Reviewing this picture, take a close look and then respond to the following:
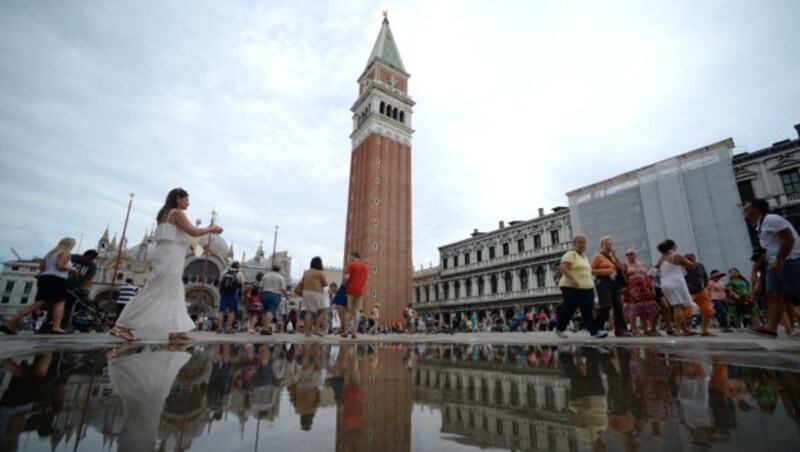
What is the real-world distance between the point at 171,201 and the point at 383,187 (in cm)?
3262

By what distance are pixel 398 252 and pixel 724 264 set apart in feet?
77.7

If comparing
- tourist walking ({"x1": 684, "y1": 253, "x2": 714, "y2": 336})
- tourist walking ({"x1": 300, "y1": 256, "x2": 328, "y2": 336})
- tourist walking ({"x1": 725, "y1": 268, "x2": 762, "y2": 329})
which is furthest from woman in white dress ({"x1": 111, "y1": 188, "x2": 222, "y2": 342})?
tourist walking ({"x1": 725, "y1": 268, "x2": 762, "y2": 329})

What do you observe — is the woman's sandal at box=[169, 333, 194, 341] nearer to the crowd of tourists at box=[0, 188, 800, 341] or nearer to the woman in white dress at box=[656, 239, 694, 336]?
the crowd of tourists at box=[0, 188, 800, 341]

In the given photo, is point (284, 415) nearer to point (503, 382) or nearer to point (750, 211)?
point (503, 382)

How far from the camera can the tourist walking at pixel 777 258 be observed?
12.5 feet

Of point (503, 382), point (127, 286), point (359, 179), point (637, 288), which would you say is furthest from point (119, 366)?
point (359, 179)

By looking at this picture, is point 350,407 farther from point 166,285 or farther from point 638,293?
point 638,293

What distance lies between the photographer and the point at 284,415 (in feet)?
3.49

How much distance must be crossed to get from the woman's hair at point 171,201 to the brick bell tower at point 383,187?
29013mm

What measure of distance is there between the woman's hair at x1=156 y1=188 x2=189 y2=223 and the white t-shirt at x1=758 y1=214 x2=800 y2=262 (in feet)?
20.8

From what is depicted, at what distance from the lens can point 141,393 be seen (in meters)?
1.26

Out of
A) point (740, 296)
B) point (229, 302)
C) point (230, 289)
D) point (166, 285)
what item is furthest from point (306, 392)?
point (740, 296)

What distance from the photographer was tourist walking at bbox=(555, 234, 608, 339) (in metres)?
5.42

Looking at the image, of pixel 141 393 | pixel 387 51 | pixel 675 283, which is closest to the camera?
pixel 141 393
